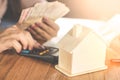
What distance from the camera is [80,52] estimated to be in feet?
3.02

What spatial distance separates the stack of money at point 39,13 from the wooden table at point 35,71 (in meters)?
0.27

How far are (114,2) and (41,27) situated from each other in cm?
81

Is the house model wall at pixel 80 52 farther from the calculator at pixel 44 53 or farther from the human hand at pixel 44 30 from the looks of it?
the human hand at pixel 44 30

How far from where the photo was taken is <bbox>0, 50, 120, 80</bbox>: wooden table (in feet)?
3.05

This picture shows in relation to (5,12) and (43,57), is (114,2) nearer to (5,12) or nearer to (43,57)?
(5,12)

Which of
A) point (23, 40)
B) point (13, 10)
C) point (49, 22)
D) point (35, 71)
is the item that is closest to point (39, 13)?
point (49, 22)

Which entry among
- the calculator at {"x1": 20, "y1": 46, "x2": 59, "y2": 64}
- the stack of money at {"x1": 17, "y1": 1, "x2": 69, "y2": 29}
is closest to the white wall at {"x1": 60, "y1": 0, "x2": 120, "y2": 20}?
the stack of money at {"x1": 17, "y1": 1, "x2": 69, "y2": 29}

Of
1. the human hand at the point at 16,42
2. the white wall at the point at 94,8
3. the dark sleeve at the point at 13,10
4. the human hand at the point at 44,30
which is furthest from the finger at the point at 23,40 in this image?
the white wall at the point at 94,8

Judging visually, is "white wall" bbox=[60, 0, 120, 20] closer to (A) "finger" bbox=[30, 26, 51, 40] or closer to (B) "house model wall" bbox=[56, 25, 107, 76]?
(A) "finger" bbox=[30, 26, 51, 40]

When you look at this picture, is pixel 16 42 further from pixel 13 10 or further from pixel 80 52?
pixel 13 10

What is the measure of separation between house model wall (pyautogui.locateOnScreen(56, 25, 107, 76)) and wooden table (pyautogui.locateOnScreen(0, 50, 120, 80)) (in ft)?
0.08

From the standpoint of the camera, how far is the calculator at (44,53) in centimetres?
103

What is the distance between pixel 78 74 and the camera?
3.08ft

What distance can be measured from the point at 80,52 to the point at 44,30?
1.47 ft
